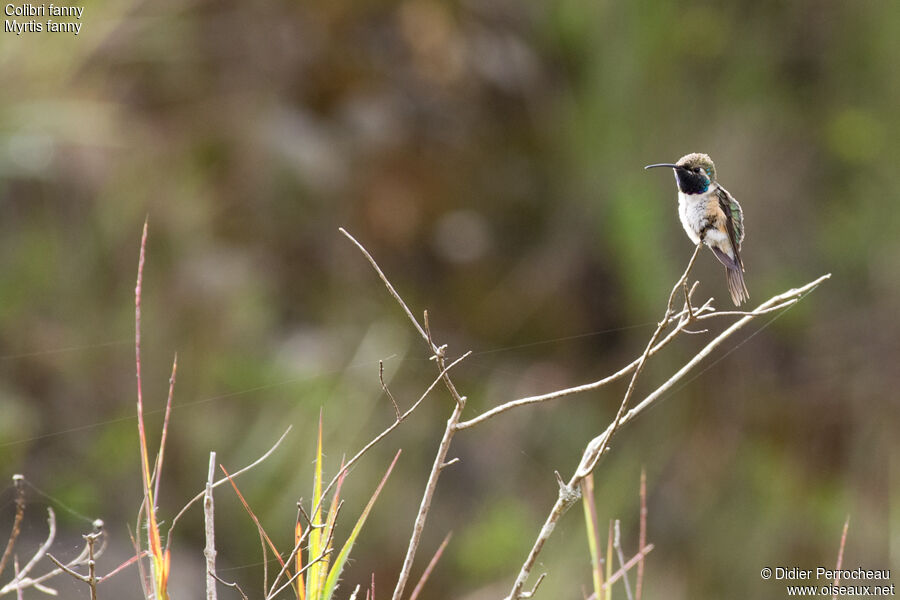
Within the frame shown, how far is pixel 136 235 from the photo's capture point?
2996 mm

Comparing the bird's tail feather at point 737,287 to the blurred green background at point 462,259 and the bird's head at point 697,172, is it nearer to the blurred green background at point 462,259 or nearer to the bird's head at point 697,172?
the bird's head at point 697,172

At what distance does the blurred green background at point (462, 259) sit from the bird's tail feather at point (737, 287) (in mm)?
1936

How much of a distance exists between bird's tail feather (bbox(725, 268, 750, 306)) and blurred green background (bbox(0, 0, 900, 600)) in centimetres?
194

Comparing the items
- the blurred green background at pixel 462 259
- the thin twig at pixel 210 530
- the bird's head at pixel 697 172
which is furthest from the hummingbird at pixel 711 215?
the blurred green background at pixel 462 259

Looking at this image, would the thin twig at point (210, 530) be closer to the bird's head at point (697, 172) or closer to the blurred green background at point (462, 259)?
the bird's head at point (697, 172)

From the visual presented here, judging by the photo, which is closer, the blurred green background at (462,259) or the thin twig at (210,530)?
the thin twig at (210,530)

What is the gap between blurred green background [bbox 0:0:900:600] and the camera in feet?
9.00

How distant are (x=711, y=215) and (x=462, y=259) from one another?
8.90 ft

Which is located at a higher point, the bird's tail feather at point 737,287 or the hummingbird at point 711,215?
the hummingbird at point 711,215

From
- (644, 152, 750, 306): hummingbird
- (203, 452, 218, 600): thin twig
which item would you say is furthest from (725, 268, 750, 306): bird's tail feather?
(203, 452, 218, 600): thin twig

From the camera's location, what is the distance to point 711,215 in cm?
60

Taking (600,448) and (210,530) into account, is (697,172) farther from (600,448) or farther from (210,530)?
(210,530)

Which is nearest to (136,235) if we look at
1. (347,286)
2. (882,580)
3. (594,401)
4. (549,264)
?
(347,286)

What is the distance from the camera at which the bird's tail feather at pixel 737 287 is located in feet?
1.92
